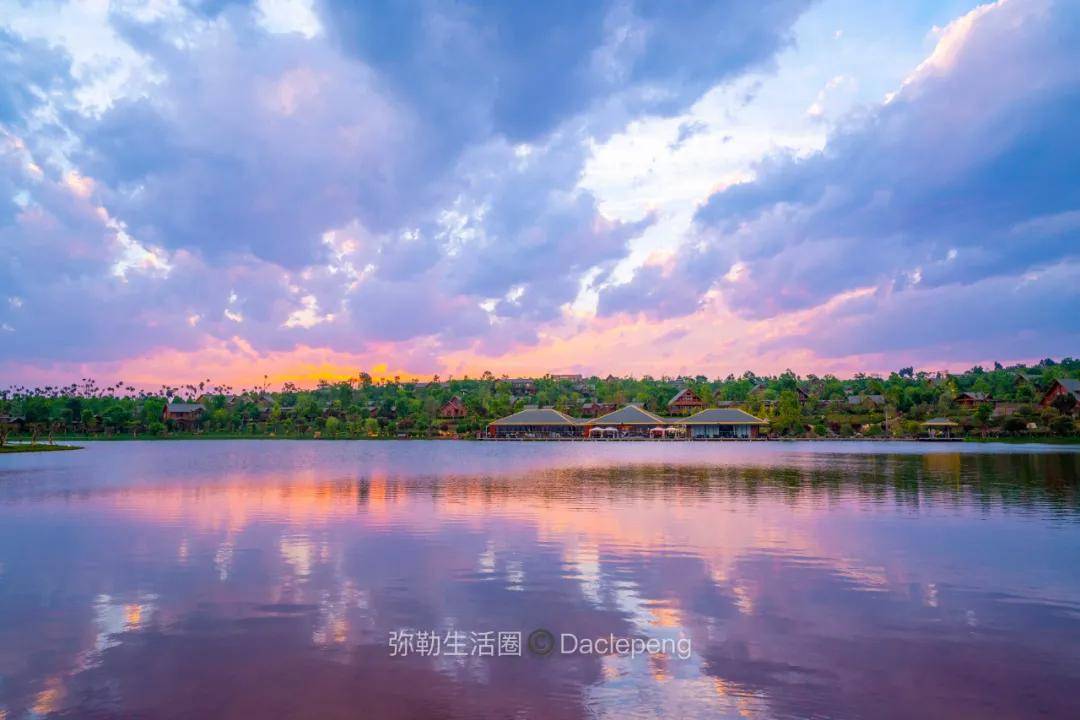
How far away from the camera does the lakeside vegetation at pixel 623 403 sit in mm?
84312

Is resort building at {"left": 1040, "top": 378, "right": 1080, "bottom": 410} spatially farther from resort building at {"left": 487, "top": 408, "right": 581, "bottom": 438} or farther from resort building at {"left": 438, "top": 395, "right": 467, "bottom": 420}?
resort building at {"left": 438, "top": 395, "right": 467, "bottom": 420}

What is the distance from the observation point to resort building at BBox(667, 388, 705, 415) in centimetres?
12181

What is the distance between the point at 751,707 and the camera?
276 inches

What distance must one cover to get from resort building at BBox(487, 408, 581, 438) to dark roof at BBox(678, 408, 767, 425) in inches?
651

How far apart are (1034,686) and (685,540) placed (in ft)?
28.1

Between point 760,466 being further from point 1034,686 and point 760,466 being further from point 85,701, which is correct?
point 85,701

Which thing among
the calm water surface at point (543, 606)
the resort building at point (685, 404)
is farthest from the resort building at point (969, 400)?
the calm water surface at point (543, 606)

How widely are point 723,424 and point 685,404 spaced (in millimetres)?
22983

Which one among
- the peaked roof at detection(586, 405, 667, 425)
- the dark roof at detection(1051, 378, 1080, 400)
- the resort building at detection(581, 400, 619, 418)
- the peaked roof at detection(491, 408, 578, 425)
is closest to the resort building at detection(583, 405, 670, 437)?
the peaked roof at detection(586, 405, 667, 425)

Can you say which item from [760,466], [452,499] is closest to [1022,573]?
[452,499]

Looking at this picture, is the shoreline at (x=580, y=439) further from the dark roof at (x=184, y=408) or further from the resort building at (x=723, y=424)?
the dark roof at (x=184, y=408)

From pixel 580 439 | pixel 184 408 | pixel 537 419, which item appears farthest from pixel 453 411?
pixel 184 408

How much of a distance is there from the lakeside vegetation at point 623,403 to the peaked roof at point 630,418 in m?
15.2

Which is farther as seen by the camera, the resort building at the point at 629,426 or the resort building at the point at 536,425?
the resort building at the point at 536,425
